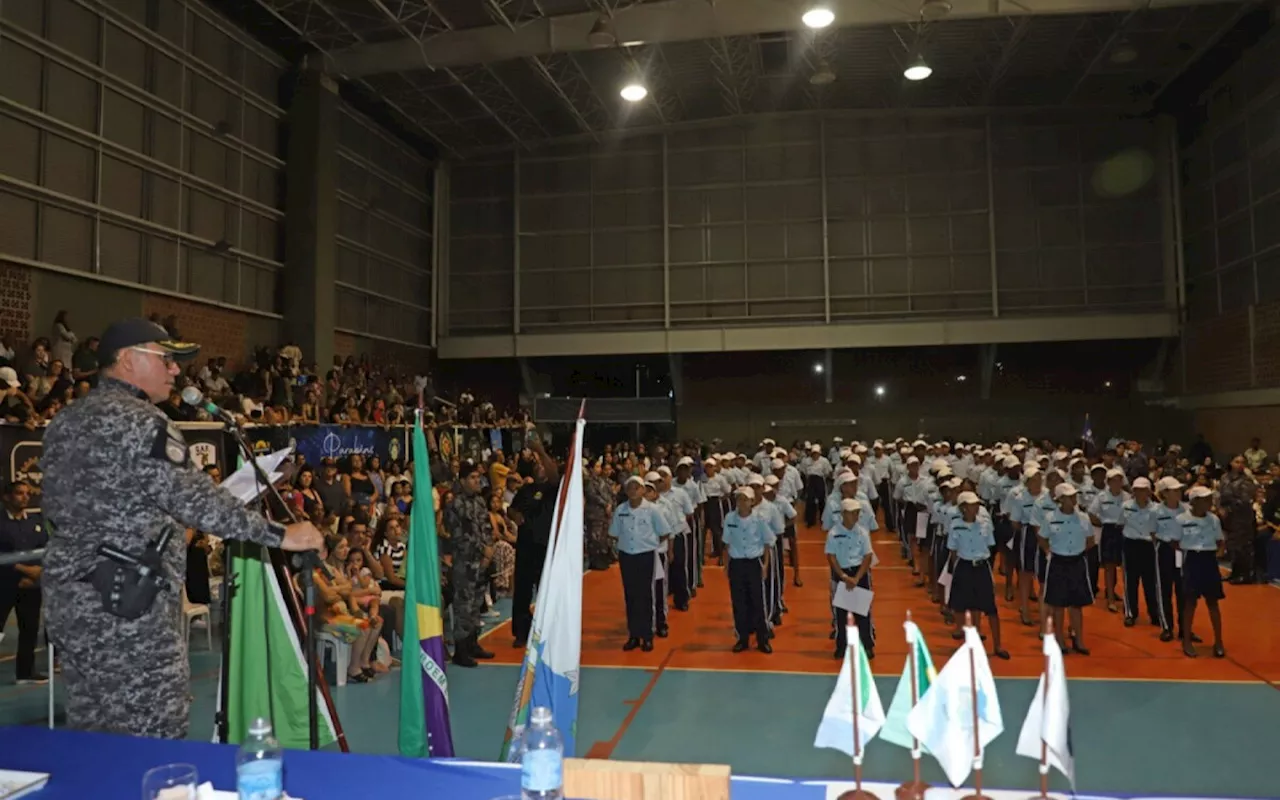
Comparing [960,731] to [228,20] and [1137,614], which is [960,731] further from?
[228,20]

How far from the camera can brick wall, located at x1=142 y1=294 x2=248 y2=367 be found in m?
13.9

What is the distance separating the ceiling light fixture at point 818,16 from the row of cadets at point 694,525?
8292 mm

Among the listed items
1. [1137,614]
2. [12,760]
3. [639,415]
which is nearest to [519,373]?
[1137,614]

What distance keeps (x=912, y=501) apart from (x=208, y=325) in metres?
12.1

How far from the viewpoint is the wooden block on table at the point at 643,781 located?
1.80 m

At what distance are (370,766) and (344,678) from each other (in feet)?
17.3

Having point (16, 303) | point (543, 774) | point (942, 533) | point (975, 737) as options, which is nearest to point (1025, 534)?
point (942, 533)

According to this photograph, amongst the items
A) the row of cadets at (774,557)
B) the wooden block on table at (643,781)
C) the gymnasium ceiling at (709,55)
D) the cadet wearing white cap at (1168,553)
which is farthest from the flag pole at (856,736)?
the gymnasium ceiling at (709,55)

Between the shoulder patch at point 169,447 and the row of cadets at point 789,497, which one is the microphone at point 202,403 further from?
the row of cadets at point 789,497

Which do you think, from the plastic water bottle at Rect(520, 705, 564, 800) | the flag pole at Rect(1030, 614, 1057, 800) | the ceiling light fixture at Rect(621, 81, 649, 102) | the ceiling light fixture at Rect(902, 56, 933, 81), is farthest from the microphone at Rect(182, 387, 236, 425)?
the ceiling light fixture at Rect(902, 56, 933, 81)

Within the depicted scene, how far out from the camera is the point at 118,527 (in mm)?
2613

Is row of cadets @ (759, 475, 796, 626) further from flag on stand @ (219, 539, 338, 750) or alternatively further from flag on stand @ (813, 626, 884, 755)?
flag on stand @ (813, 626, 884, 755)

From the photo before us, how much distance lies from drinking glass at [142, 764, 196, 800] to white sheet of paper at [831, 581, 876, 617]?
5.88 meters

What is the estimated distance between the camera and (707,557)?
14.3 metres
